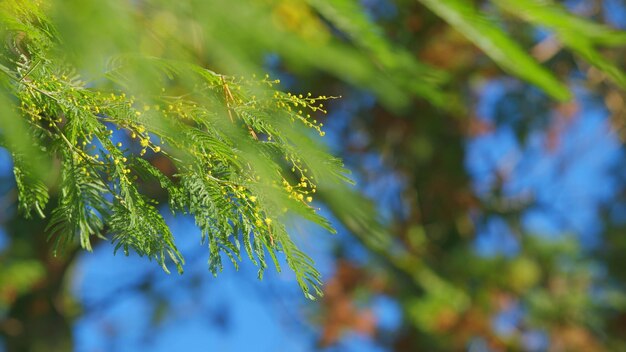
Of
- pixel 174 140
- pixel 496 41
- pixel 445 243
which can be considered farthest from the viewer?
pixel 445 243

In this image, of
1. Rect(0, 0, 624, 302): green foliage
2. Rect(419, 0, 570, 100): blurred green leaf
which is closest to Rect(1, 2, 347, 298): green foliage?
Rect(0, 0, 624, 302): green foliage

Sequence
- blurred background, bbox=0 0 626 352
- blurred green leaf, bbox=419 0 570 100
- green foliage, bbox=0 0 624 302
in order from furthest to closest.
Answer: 1. blurred background, bbox=0 0 626 352
2. blurred green leaf, bbox=419 0 570 100
3. green foliage, bbox=0 0 624 302

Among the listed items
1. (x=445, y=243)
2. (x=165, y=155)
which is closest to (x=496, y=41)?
(x=165, y=155)

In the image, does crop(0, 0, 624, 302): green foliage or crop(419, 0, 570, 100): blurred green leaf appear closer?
crop(0, 0, 624, 302): green foliage

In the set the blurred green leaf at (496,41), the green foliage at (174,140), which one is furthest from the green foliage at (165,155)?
the blurred green leaf at (496,41)

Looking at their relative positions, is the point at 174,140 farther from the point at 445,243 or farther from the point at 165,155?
the point at 445,243

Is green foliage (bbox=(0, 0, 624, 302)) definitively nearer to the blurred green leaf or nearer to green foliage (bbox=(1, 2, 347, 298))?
green foliage (bbox=(1, 2, 347, 298))

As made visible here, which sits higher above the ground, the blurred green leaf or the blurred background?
the blurred green leaf

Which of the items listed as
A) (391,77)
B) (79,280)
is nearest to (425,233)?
(79,280)

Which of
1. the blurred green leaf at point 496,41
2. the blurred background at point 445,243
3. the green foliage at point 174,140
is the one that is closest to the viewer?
the green foliage at point 174,140

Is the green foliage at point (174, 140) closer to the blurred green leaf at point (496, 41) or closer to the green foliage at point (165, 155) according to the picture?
the green foliage at point (165, 155)

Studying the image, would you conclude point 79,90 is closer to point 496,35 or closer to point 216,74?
point 216,74
